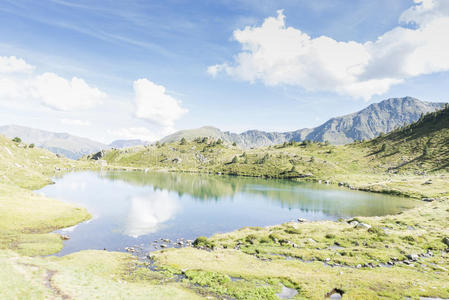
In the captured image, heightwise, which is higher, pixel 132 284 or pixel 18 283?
pixel 18 283

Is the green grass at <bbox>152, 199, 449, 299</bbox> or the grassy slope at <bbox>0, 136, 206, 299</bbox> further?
the green grass at <bbox>152, 199, 449, 299</bbox>

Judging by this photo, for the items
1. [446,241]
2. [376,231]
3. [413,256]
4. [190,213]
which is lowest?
[190,213]

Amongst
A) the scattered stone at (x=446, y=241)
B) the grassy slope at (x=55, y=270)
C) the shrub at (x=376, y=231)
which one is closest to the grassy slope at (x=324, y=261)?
the shrub at (x=376, y=231)

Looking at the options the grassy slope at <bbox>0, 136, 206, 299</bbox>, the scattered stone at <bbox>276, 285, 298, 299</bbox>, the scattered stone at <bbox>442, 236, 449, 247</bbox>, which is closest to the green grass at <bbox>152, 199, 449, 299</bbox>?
the scattered stone at <bbox>276, 285, 298, 299</bbox>

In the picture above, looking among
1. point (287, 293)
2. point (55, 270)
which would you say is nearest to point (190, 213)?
point (55, 270)

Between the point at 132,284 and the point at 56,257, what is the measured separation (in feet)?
62.8

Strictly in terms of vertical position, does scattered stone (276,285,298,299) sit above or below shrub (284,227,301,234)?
above

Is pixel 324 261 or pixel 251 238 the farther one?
pixel 251 238

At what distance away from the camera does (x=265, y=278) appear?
1352 inches

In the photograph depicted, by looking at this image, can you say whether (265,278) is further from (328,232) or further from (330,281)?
(328,232)

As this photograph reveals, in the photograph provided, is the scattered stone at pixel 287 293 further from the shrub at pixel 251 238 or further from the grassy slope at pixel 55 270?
the shrub at pixel 251 238

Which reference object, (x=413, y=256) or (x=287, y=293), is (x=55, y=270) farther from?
(x=413, y=256)

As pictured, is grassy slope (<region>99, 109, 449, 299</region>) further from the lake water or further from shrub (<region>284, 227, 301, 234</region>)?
the lake water

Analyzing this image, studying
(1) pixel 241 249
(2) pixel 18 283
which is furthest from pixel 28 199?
(1) pixel 241 249
